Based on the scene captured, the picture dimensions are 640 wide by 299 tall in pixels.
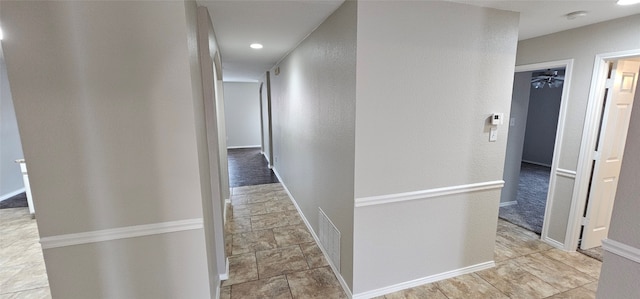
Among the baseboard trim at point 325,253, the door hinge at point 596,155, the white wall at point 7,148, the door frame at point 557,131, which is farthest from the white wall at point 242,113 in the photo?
the door hinge at point 596,155

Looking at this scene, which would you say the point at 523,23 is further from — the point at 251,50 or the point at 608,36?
the point at 251,50

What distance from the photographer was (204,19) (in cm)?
199

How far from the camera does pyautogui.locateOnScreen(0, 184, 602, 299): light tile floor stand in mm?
2211

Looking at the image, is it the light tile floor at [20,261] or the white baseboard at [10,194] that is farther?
the white baseboard at [10,194]

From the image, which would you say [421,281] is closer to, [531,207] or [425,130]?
[425,130]

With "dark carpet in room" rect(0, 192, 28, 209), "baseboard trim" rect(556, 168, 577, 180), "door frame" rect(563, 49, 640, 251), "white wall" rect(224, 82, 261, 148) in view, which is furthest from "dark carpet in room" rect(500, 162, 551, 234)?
"white wall" rect(224, 82, 261, 148)

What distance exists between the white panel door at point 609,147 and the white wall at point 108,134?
3736mm

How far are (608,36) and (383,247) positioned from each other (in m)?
2.87

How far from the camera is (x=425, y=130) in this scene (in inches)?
80.4

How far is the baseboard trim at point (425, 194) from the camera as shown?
1978mm

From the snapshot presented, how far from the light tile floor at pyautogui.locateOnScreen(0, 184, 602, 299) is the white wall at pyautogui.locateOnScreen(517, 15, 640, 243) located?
49 cm

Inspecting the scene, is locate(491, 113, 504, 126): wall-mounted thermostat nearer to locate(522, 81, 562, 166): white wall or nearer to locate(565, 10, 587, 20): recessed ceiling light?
locate(565, 10, 587, 20): recessed ceiling light

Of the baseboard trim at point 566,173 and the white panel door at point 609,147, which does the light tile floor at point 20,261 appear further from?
the white panel door at point 609,147

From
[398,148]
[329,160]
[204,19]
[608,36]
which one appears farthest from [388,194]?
[608,36]
